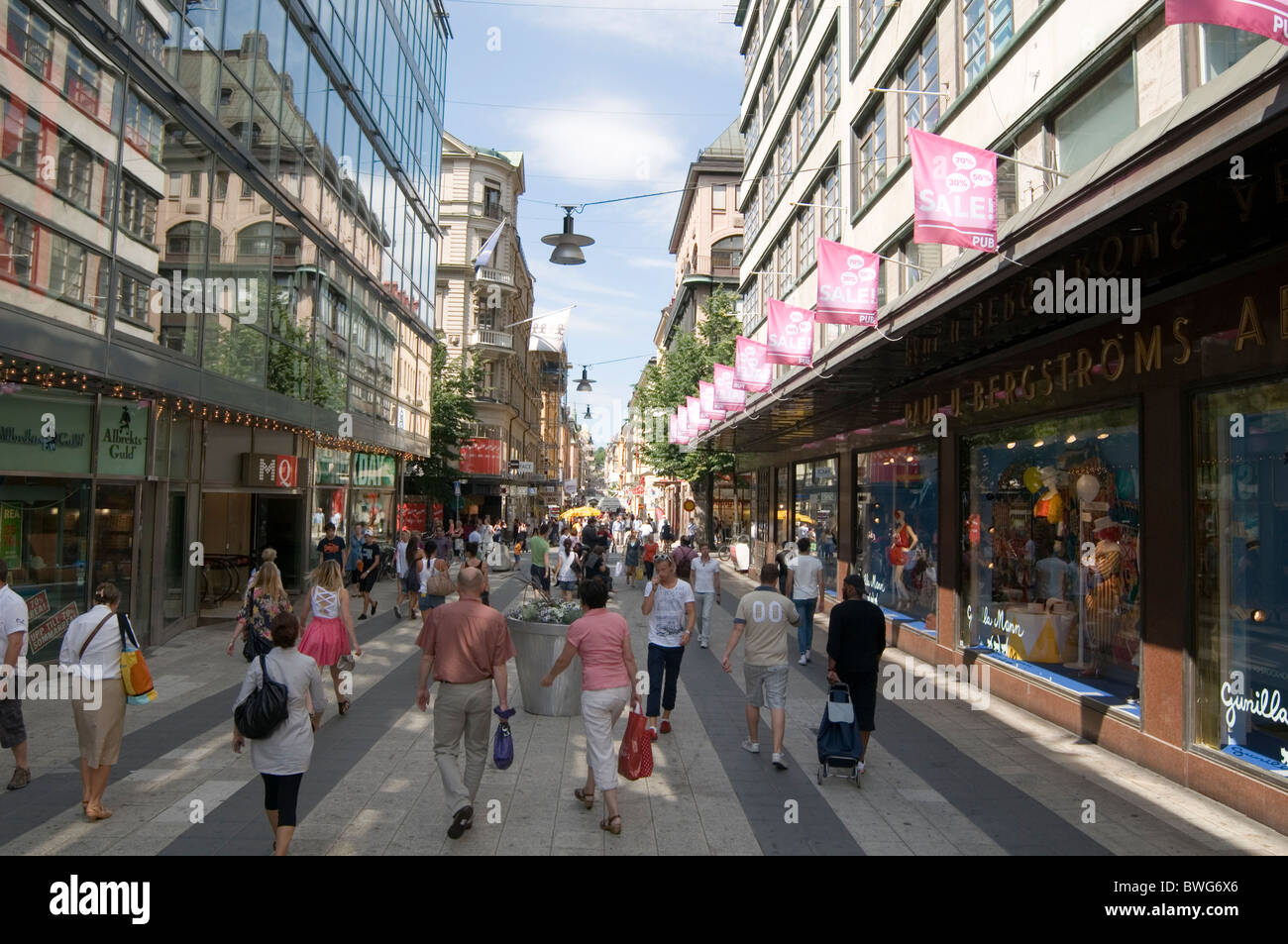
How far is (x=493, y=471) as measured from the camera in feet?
143

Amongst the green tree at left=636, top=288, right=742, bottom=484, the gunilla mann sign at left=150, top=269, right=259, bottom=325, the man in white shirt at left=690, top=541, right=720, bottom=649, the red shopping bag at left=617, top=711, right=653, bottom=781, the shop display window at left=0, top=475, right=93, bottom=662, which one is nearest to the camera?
the red shopping bag at left=617, top=711, right=653, bottom=781

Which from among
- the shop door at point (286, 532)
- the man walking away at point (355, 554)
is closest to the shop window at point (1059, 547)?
the man walking away at point (355, 554)

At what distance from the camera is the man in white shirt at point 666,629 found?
8797mm

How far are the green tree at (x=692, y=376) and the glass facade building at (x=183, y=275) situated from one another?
48.5ft

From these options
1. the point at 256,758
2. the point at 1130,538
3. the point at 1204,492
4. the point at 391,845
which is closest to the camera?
the point at 256,758

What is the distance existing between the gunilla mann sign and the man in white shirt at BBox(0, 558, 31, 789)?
24.7 ft

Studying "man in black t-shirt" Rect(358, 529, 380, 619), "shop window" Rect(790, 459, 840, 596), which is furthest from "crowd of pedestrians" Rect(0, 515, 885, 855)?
"shop window" Rect(790, 459, 840, 596)

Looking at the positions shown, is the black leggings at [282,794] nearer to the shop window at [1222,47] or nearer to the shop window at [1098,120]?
the shop window at [1222,47]

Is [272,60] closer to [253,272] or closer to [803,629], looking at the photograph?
[253,272]

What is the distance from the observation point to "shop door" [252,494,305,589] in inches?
832

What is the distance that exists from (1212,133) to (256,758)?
6697 mm

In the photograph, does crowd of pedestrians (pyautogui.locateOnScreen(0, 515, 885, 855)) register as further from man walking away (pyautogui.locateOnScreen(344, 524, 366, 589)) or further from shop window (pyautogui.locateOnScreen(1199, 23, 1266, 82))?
man walking away (pyautogui.locateOnScreen(344, 524, 366, 589))

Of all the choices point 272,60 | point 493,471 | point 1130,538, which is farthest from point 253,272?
point 493,471
